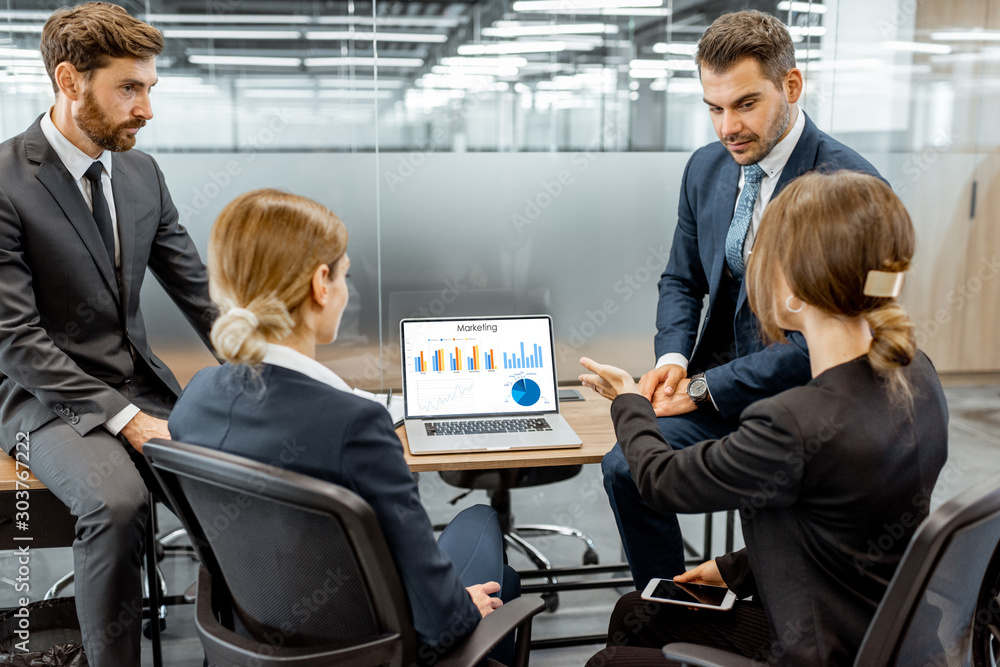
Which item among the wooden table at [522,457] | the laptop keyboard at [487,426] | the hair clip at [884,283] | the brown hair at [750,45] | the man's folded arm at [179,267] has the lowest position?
the wooden table at [522,457]

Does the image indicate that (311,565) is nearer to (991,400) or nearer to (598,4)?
(598,4)

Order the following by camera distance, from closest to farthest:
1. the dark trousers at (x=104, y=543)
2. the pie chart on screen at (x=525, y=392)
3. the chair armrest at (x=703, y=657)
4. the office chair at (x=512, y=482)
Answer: the chair armrest at (x=703, y=657) < the dark trousers at (x=104, y=543) < the pie chart on screen at (x=525, y=392) < the office chair at (x=512, y=482)

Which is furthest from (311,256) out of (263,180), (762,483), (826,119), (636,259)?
(826,119)

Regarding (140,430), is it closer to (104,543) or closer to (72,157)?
(104,543)

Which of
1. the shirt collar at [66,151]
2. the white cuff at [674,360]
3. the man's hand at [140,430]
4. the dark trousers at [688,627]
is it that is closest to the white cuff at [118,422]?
the man's hand at [140,430]

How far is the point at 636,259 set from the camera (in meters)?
3.37

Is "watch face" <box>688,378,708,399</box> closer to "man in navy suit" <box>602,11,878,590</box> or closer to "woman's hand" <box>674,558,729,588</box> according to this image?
"man in navy suit" <box>602,11,878,590</box>

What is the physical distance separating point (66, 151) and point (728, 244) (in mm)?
1706

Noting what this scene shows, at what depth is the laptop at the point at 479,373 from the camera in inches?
84.7

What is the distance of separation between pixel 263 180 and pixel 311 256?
203cm

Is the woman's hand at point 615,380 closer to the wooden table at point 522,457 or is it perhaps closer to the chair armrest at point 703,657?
the wooden table at point 522,457

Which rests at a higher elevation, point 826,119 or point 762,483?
point 826,119

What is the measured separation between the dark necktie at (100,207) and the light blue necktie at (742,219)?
1596mm

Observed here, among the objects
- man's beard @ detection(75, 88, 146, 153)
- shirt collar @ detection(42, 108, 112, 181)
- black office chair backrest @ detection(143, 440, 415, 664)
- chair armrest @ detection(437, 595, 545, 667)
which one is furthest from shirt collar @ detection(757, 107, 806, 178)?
shirt collar @ detection(42, 108, 112, 181)
